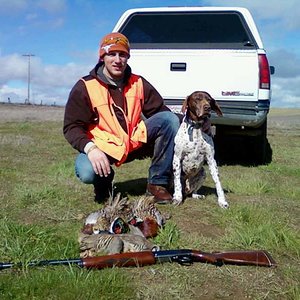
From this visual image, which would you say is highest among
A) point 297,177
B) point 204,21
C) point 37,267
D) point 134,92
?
point 204,21

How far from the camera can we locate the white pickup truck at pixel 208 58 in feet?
22.4

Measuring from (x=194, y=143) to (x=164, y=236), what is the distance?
4.26 ft

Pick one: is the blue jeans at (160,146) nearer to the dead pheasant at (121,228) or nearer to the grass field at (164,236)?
the grass field at (164,236)

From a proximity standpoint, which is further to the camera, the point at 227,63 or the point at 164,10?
the point at 164,10

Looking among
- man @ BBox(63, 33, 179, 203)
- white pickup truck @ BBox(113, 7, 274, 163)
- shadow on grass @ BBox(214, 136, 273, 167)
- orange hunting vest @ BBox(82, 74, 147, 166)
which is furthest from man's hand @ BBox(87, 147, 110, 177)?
shadow on grass @ BBox(214, 136, 273, 167)

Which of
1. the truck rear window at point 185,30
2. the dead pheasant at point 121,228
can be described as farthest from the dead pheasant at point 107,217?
the truck rear window at point 185,30

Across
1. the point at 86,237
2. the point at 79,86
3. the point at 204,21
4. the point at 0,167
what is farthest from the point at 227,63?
the point at 86,237

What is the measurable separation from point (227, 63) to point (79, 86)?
2813 mm

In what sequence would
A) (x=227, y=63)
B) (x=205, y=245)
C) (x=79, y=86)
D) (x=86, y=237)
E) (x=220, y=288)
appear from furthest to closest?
1. (x=227, y=63)
2. (x=79, y=86)
3. (x=205, y=245)
4. (x=86, y=237)
5. (x=220, y=288)

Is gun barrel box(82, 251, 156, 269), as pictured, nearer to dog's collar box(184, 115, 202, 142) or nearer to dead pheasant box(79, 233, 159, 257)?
dead pheasant box(79, 233, 159, 257)

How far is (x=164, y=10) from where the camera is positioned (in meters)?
7.70

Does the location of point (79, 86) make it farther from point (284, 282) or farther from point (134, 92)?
point (284, 282)

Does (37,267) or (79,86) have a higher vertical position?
(79,86)

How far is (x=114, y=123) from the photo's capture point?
474 centimetres
